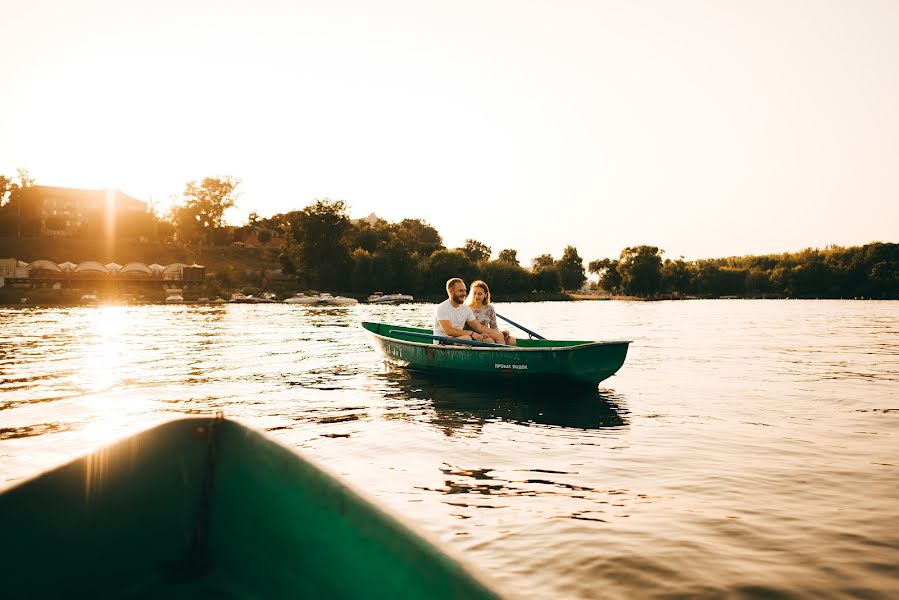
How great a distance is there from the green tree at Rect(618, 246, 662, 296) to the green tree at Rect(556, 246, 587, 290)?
28.6 ft

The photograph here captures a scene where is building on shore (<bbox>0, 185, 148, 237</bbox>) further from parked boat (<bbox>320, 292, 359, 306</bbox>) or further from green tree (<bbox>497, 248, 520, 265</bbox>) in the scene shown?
green tree (<bbox>497, 248, 520, 265</bbox>)

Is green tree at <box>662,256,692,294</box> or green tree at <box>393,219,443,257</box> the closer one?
green tree at <box>393,219,443,257</box>

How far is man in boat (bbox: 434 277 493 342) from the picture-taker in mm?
12422

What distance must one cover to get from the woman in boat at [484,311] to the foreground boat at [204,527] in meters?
10.3

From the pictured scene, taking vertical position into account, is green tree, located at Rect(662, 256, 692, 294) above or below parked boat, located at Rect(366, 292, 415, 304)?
above

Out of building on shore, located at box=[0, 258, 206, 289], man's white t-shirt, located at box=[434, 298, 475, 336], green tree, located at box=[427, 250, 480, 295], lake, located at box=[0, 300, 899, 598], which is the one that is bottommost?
lake, located at box=[0, 300, 899, 598]

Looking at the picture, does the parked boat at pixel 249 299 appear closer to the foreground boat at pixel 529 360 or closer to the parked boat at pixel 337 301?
the parked boat at pixel 337 301

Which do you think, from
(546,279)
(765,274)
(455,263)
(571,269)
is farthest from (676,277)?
(455,263)

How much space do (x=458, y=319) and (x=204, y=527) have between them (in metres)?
10.4

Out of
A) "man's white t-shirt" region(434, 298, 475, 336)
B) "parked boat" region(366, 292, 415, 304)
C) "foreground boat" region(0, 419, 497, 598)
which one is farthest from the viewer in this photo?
"parked boat" region(366, 292, 415, 304)

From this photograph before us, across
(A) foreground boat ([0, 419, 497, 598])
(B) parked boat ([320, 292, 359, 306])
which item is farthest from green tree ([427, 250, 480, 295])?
(A) foreground boat ([0, 419, 497, 598])

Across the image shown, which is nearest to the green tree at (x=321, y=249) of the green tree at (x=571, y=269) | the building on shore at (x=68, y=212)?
the building on shore at (x=68, y=212)

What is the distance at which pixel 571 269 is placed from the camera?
136750mm

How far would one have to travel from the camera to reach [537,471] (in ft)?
22.2
